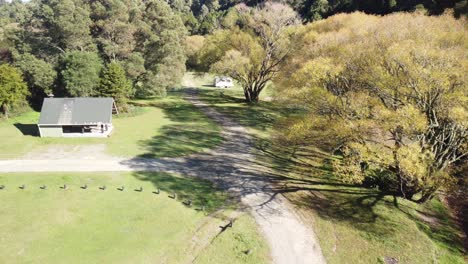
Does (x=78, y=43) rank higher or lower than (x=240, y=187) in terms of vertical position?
higher

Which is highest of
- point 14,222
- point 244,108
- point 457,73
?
point 457,73

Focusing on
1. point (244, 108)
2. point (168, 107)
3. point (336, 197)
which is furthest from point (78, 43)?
point (336, 197)

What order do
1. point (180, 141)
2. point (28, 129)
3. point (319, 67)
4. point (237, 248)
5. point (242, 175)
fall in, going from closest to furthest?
point (237, 248)
point (319, 67)
point (242, 175)
point (180, 141)
point (28, 129)

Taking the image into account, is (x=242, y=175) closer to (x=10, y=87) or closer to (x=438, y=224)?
(x=438, y=224)

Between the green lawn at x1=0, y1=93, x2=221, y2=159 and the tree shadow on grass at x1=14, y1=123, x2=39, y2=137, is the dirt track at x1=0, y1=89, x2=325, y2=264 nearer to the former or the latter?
the green lawn at x1=0, y1=93, x2=221, y2=159

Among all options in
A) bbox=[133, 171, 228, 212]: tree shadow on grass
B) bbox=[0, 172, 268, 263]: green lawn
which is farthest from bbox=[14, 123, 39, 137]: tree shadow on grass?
bbox=[133, 171, 228, 212]: tree shadow on grass

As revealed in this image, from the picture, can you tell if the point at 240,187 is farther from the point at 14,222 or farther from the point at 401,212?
the point at 14,222

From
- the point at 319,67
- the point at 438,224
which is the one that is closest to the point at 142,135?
the point at 319,67
